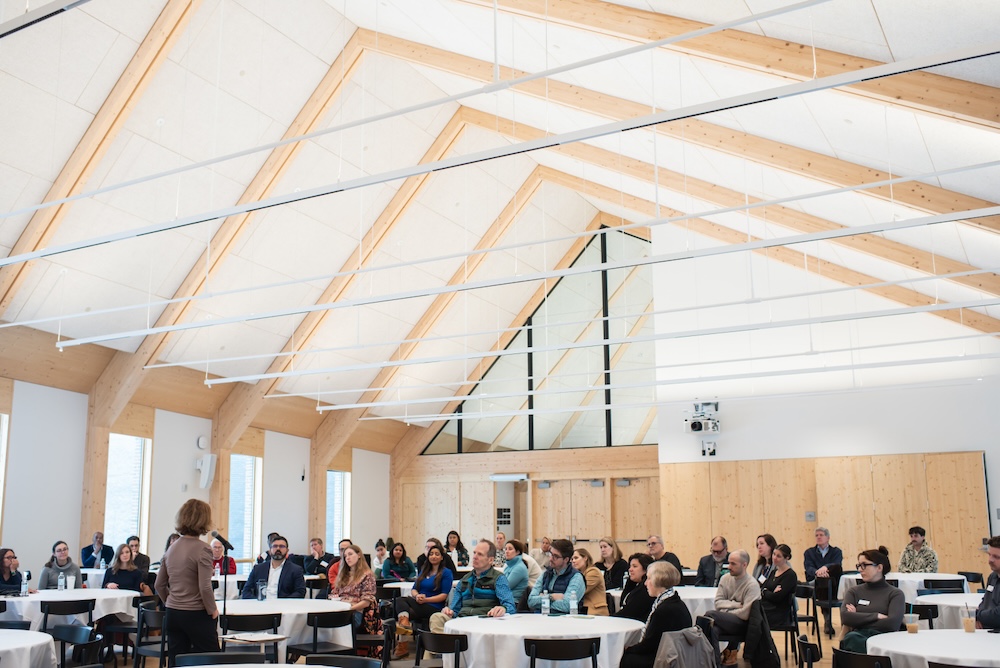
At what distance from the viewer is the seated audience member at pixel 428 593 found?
795cm

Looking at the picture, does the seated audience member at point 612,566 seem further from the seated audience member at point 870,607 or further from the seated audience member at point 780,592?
the seated audience member at point 870,607

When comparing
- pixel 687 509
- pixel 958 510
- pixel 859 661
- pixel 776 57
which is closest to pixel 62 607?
pixel 859 661

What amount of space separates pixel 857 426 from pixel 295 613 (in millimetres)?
10586

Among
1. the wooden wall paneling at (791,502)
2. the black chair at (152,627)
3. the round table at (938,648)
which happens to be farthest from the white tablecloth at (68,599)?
the wooden wall paneling at (791,502)

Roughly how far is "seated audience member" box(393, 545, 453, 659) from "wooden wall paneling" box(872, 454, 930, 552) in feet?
28.9

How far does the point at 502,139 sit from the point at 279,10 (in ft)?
16.0

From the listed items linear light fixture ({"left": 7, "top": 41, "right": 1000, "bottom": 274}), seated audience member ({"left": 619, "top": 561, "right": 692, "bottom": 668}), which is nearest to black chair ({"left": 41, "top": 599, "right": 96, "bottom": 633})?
linear light fixture ({"left": 7, "top": 41, "right": 1000, "bottom": 274})

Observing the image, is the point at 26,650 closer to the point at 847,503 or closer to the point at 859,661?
the point at 859,661

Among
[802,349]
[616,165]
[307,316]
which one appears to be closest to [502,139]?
[616,165]

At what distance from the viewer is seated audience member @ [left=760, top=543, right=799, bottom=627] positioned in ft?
26.9

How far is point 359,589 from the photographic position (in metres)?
7.76

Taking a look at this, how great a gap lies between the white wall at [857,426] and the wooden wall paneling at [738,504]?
0.23m

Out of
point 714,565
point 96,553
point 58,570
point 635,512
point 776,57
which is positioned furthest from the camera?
point 635,512

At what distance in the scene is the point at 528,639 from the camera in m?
5.33
